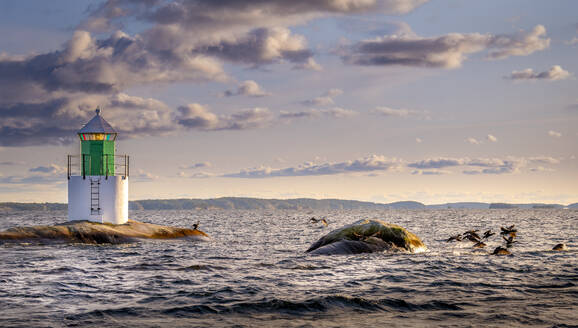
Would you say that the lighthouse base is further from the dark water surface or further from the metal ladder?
the dark water surface

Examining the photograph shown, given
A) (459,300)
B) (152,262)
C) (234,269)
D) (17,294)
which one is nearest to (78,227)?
(152,262)

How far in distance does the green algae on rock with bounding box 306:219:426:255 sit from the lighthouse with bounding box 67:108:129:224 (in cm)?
1369

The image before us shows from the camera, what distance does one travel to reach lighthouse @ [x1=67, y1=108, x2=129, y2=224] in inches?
1215

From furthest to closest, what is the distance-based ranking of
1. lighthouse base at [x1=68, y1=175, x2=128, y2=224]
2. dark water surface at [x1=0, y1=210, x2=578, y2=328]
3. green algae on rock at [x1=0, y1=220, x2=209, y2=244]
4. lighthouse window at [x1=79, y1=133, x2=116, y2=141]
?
lighthouse window at [x1=79, y1=133, x2=116, y2=141] → lighthouse base at [x1=68, y1=175, x2=128, y2=224] → green algae on rock at [x1=0, y1=220, x2=209, y2=244] → dark water surface at [x1=0, y1=210, x2=578, y2=328]

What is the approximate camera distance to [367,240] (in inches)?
963

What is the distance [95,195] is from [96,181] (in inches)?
34.4

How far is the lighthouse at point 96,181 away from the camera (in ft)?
101

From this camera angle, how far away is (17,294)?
13625 millimetres

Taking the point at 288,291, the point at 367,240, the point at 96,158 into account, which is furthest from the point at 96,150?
the point at 288,291

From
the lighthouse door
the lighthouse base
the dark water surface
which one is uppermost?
the lighthouse door

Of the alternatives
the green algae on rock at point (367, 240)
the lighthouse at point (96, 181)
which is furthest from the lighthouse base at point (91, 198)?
the green algae on rock at point (367, 240)

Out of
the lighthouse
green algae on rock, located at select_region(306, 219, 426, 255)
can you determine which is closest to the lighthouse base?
the lighthouse

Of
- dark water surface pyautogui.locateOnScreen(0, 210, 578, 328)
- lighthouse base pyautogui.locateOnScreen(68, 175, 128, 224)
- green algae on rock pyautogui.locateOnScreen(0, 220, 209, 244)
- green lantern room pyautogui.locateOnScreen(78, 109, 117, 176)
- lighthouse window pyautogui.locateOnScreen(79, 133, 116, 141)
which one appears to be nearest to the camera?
dark water surface pyautogui.locateOnScreen(0, 210, 578, 328)

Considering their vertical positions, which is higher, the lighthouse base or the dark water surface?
the lighthouse base
